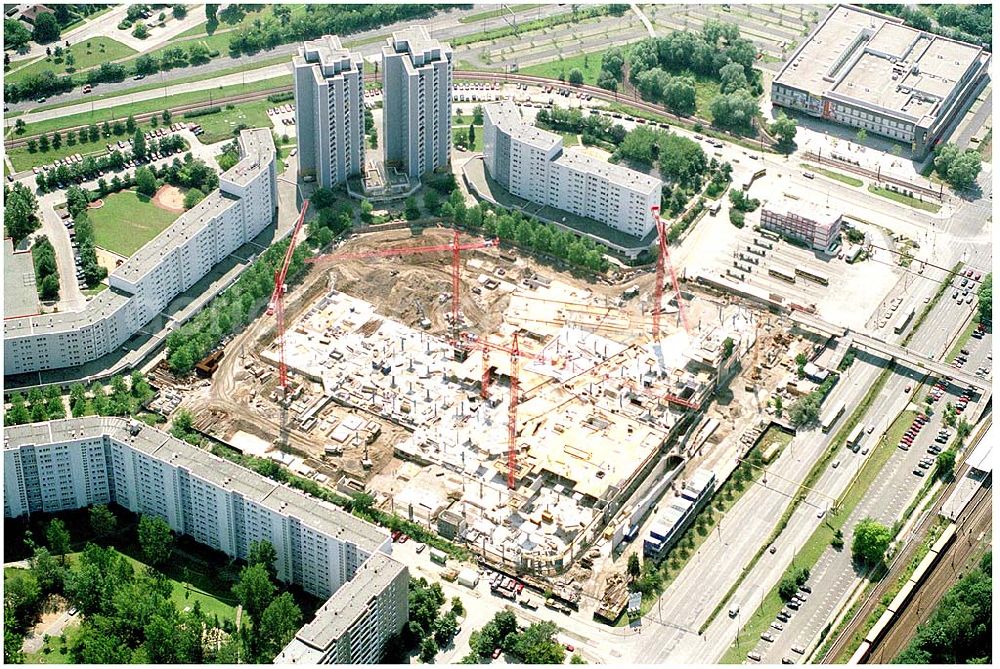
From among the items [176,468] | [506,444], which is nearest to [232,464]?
[176,468]

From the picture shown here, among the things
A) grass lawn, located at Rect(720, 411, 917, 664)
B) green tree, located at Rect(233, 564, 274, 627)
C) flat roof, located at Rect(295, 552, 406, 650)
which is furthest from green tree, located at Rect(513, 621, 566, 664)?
green tree, located at Rect(233, 564, 274, 627)

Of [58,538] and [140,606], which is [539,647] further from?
[58,538]

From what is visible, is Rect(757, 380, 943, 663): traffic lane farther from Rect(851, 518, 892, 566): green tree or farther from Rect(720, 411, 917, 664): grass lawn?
Rect(851, 518, 892, 566): green tree

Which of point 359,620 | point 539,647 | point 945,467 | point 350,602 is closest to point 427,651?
point 359,620

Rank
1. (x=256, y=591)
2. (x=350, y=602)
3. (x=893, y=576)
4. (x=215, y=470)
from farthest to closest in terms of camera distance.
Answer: (x=893, y=576) → (x=215, y=470) → (x=256, y=591) → (x=350, y=602)

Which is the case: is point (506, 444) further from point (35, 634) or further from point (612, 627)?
point (35, 634)

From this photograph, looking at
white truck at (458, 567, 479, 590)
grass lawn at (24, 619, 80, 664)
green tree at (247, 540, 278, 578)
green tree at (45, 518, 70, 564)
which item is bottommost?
grass lawn at (24, 619, 80, 664)

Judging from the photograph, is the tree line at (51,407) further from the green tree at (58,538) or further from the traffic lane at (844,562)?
the traffic lane at (844,562)
